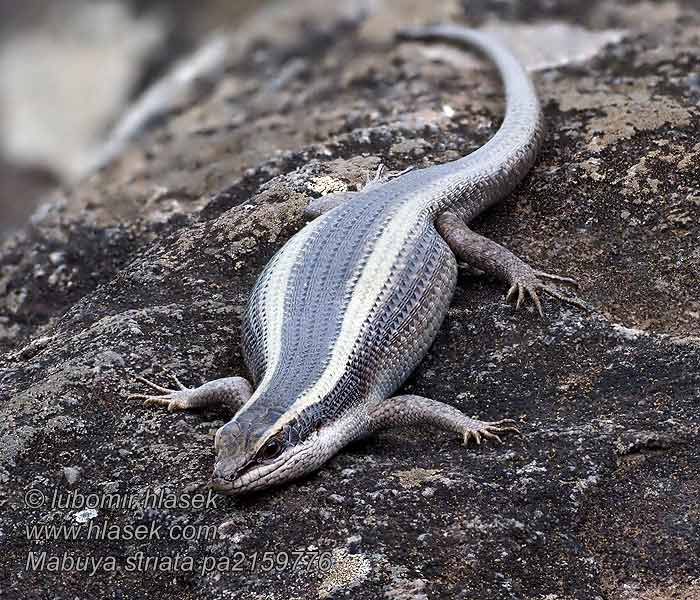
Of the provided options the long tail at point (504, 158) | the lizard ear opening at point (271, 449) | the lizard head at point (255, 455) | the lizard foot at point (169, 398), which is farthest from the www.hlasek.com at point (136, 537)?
the long tail at point (504, 158)

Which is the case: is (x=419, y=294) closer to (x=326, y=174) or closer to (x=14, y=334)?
(x=326, y=174)

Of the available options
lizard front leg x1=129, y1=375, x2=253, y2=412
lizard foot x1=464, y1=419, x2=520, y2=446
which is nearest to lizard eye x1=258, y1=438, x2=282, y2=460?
lizard front leg x1=129, y1=375, x2=253, y2=412

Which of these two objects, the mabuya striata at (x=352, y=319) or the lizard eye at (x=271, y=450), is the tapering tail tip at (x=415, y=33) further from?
the lizard eye at (x=271, y=450)

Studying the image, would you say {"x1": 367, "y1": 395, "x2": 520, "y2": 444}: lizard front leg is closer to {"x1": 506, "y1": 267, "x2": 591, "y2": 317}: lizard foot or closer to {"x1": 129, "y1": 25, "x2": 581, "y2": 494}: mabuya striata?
{"x1": 129, "y1": 25, "x2": 581, "y2": 494}: mabuya striata

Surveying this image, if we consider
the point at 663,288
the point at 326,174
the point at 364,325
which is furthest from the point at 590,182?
the point at 364,325

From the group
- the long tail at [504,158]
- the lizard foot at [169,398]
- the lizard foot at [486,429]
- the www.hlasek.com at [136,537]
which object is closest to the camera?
the www.hlasek.com at [136,537]
